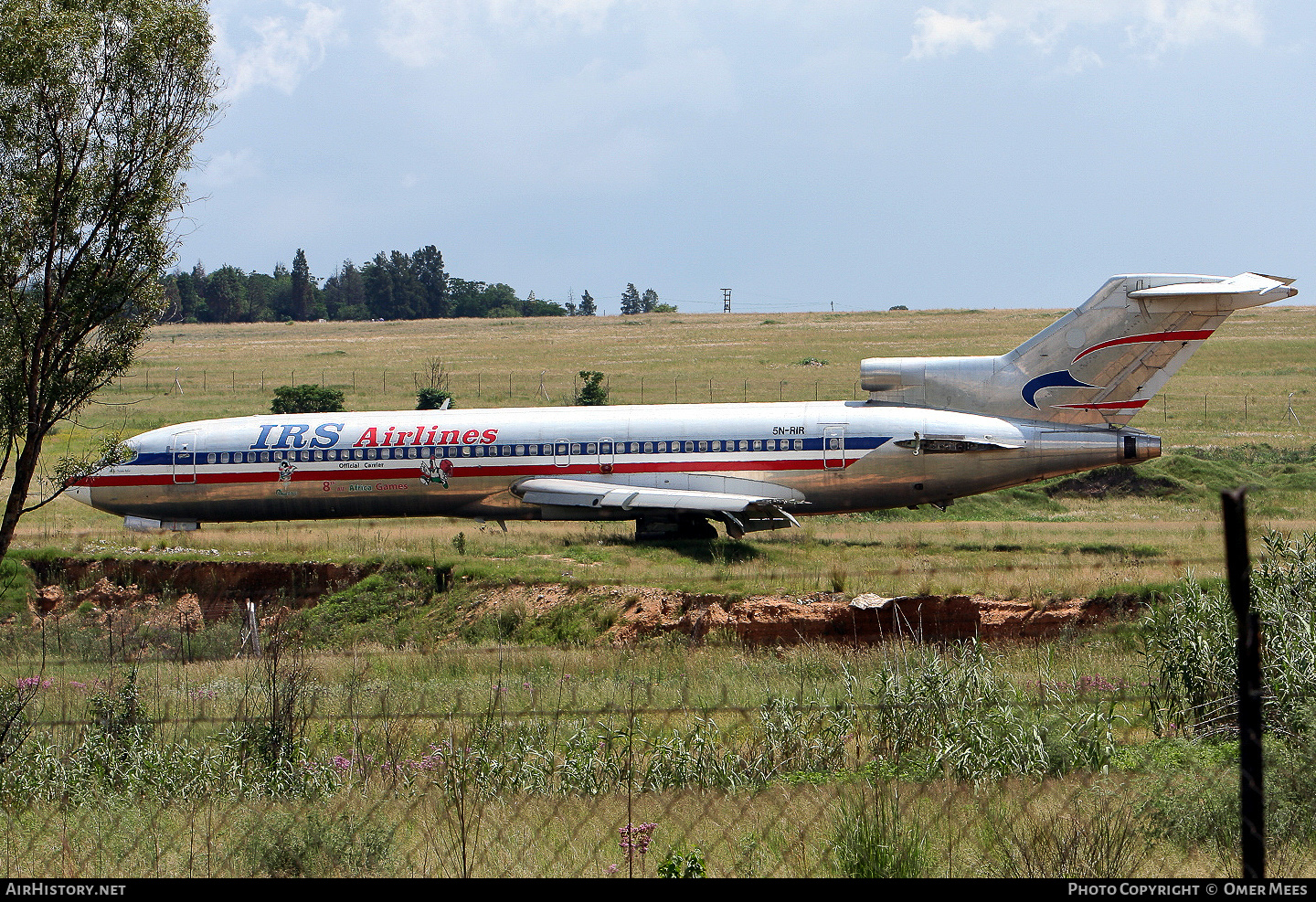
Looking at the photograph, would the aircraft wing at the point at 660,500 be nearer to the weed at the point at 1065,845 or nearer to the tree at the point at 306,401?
the weed at the point at 1065,845

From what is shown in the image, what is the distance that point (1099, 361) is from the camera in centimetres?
2930

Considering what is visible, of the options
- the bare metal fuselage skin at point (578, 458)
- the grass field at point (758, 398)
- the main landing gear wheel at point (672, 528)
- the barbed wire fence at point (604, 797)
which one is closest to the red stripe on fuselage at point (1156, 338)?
the bare metal fuselage skin at point (578, 458)

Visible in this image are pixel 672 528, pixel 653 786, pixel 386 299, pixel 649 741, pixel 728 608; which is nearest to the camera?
pixel 653 786

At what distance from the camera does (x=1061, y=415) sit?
2975 cm

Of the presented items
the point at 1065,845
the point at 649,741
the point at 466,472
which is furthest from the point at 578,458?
the point at 1065,845

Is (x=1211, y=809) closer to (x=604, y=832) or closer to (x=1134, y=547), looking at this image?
(x=604, y=832)

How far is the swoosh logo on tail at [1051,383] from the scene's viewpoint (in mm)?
29562

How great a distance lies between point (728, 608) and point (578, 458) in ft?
27.4

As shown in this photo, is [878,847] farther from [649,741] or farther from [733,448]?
[733,448]

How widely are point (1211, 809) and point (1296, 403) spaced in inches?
2392

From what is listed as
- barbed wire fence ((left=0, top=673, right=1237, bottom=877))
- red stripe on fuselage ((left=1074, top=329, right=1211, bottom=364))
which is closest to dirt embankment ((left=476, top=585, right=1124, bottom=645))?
barbed wire fence ((left=0, top=673, right=1237, bottom=877))

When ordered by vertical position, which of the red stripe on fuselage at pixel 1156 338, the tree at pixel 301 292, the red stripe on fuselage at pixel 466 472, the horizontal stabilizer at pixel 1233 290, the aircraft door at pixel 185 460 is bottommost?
the red stripe on fuselage at pixel 466 472

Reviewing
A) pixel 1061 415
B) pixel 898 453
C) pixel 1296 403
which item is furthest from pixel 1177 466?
pixel 1296 403

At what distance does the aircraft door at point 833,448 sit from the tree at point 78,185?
1708 centimetres
